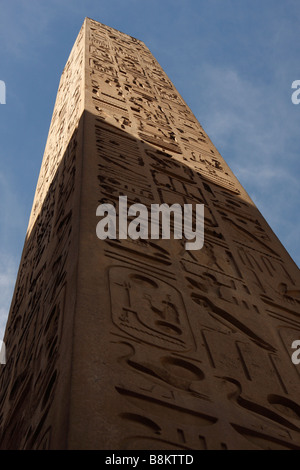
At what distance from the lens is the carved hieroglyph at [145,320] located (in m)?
2.97

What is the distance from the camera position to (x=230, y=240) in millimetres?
5434

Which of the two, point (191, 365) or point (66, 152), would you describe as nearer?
point (191, 365)

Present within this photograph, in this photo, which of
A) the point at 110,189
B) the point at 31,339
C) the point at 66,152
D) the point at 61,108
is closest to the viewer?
the point at 31,339

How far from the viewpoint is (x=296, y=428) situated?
11.0ft

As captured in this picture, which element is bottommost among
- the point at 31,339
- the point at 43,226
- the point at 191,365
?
the point at 191,365

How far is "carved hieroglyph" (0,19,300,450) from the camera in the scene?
2973 mm

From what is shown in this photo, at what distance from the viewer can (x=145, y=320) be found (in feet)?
12.0
